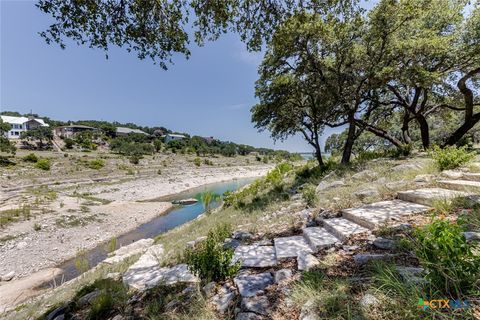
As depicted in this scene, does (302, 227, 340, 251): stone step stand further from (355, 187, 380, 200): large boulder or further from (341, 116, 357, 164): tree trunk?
(341, 116, 357, 164): tree trunk

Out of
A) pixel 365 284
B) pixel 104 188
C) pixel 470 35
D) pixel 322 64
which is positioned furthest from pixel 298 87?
pixel 104 188

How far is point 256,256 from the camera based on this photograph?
355 centimetres

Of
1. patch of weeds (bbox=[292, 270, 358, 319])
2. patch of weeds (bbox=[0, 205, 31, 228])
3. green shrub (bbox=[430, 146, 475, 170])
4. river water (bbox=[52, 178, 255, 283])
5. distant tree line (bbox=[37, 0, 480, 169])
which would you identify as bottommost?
river water (bbox=[52, 178, 255, 283])

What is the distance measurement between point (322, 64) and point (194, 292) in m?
9.98

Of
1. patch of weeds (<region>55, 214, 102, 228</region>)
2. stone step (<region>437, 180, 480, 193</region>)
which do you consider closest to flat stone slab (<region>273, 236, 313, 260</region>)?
stone step (<region>437, 180, 480, 193</region>)

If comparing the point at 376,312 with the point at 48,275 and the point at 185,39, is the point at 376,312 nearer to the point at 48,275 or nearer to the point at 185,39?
the point at 185,39

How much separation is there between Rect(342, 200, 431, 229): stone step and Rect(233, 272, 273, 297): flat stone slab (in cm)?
185

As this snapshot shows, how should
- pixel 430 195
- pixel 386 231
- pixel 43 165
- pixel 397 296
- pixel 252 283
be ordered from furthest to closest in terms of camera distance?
pixel 43 165 → pixel 430 195 → pixel 386 231 → pixel 252 283 → pixel 397 296

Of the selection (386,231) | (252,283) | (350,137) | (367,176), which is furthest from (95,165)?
(386,231)

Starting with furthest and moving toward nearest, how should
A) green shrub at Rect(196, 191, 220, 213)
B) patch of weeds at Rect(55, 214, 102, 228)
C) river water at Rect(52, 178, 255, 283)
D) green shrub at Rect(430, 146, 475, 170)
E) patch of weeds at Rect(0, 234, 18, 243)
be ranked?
green shrub at Rect(196, 191, 220, 213) < patch of weeds at Rect(55, 214, 102, 228) < patch of weeds at Rect(0, 234, 18, 243) < river water at Rect(52, 178, 255, 283) < green shrub at Rect(430, 146, 475, 170)

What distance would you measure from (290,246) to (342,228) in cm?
91

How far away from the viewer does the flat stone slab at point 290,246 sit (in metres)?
3.32

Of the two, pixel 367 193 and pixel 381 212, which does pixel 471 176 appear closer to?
pixel 367 193

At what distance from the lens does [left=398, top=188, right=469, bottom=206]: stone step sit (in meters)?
3.41
